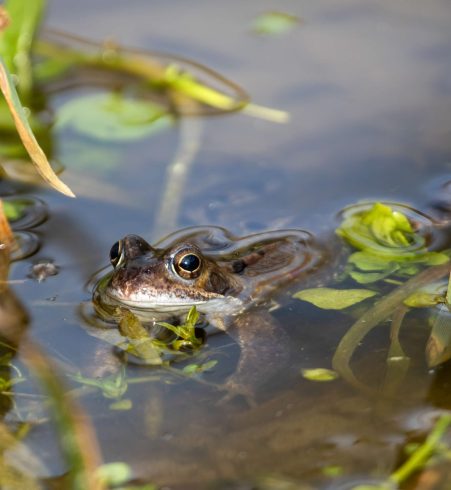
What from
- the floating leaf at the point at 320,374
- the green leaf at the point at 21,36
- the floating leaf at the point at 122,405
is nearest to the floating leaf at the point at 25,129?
the floating leaf at the point at 122,405

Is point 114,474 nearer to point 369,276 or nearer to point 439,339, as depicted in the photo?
point 439,339

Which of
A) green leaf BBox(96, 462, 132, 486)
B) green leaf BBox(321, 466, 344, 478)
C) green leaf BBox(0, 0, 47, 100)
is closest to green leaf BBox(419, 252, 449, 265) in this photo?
green leaf BBox(321, 466, 344, 478)

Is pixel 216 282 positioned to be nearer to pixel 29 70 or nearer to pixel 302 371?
pixel 302 371

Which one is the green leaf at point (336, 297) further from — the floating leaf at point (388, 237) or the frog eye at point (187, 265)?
the frog eye at point (187, 265)

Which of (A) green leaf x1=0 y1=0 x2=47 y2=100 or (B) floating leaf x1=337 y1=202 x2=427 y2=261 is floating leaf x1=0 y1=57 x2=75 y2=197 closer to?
(B) floating leaf x1=337 y1=202 x2=427 y2=261

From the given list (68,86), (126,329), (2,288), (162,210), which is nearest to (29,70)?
(68,86)

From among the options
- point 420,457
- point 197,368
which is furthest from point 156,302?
point 420,457
